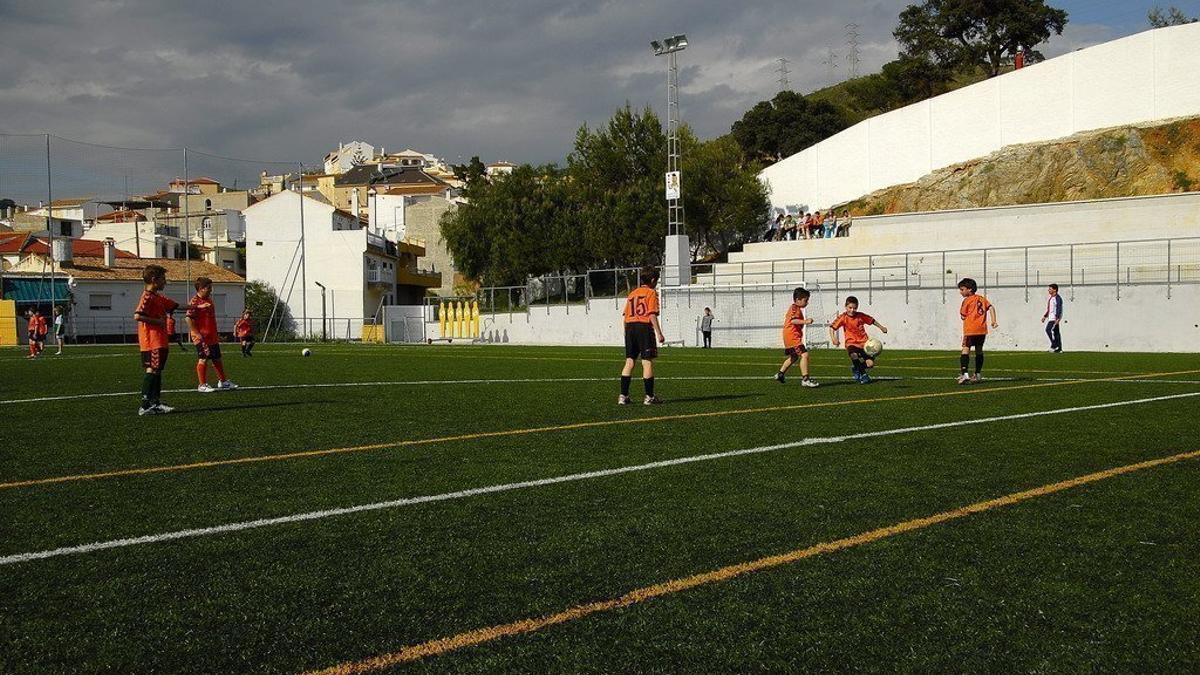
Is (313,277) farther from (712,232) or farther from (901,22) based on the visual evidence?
(901,22)

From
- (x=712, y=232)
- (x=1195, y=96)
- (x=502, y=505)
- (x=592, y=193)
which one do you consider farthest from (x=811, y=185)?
(x=502, y=505)

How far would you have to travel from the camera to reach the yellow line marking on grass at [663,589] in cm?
355

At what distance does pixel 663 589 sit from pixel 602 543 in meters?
0.81

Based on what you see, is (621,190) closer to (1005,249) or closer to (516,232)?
(516,232)

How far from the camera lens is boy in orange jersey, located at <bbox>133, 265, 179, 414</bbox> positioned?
452 inches

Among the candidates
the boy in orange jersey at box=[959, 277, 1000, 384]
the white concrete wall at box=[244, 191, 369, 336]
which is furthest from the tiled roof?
the boy in orange jersey at box=[959, 277, 1000, 384]

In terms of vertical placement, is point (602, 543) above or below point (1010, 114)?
below

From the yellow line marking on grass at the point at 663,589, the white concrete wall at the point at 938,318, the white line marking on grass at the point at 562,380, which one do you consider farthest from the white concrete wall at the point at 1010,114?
the yellow line marking on grass at the point at 663,589

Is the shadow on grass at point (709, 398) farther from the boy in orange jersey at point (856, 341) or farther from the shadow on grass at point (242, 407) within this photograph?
the shadow on grass at point (242, 407)

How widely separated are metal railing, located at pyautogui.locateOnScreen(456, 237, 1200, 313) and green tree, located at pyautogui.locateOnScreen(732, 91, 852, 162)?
40.1 m

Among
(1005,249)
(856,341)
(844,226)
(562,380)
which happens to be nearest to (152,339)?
A: (562,380)

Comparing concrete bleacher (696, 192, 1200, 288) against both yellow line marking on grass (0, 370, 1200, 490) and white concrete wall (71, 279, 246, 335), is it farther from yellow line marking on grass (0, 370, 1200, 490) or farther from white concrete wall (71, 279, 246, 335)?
white concrete wall (71, 279, 246, 335)

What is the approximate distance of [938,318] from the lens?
1307 inches

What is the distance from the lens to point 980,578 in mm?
4473
